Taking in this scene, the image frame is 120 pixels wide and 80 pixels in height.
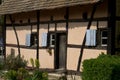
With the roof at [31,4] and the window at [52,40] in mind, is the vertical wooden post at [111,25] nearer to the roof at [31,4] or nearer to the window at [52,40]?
the roof at [31,4]

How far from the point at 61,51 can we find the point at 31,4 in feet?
11.4

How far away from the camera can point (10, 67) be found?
71.1 feet

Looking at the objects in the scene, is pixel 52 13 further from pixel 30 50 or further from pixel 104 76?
pixel 104 76

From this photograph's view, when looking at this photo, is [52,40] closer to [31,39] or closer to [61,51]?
[61,51]

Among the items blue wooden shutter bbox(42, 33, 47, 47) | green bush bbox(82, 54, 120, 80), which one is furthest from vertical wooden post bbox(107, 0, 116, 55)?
blue wooden shutter bbox(42, 33, 47, 47)

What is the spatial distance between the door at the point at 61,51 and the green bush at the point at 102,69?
556 centimetres

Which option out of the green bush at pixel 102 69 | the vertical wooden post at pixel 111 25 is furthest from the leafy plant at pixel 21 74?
the vertical wooden post at pixel 111 25

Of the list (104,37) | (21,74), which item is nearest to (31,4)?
(104,37)

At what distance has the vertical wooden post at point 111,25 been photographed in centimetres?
1756

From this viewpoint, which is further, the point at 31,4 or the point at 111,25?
the point at 31,4

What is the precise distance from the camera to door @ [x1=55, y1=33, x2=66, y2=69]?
20984 millimetres

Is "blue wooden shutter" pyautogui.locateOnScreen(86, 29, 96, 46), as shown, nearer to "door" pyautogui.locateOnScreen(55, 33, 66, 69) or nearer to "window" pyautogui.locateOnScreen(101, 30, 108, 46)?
"window" pyautogui.locateOnScreen(101, 30, 108, 46)

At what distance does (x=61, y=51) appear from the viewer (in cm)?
2117

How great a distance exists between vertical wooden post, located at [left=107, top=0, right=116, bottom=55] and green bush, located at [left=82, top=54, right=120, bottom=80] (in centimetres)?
197
